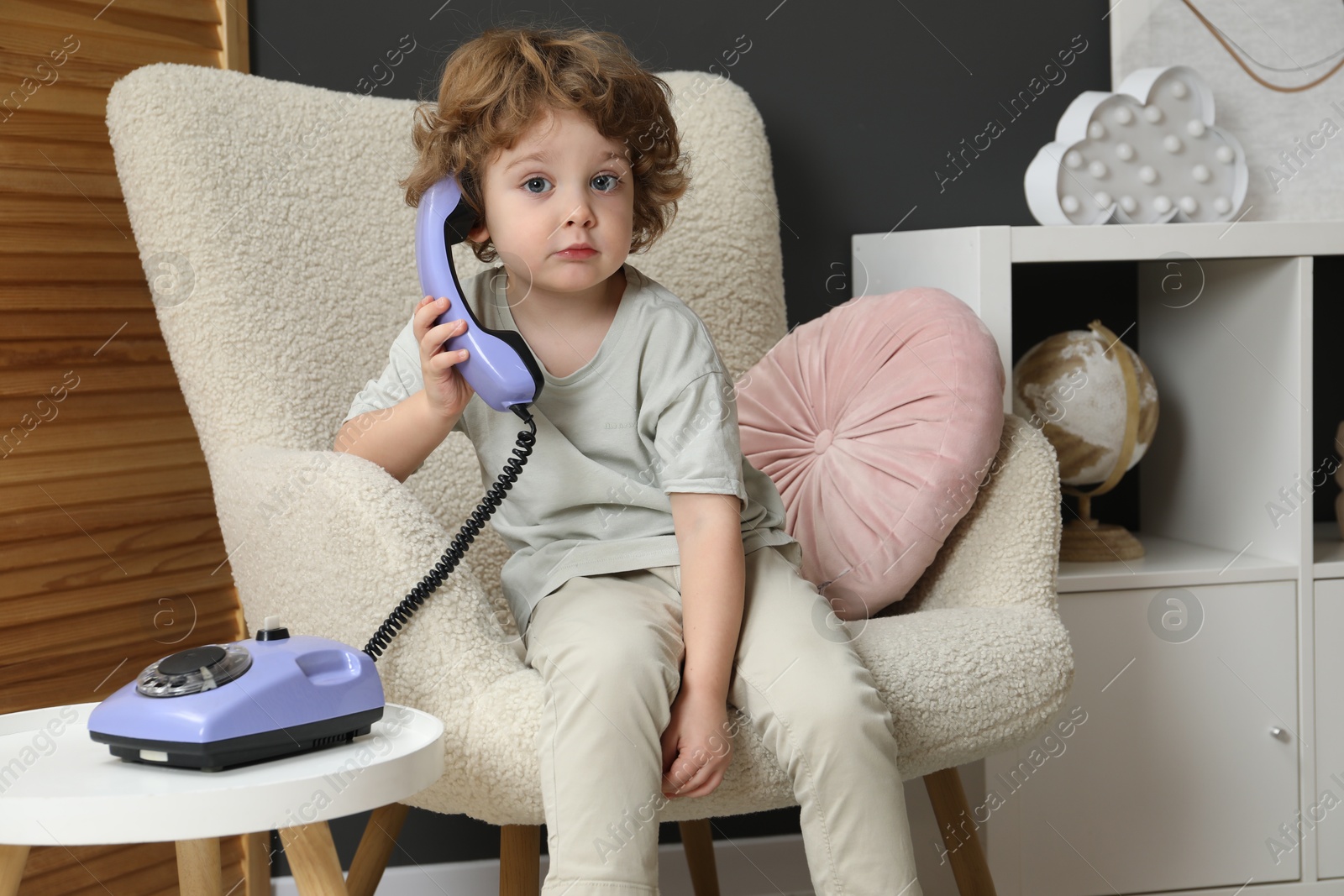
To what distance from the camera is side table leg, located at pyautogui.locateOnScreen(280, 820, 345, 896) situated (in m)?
0.71

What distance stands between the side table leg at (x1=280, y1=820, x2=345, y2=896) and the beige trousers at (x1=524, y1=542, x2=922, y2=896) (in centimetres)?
14

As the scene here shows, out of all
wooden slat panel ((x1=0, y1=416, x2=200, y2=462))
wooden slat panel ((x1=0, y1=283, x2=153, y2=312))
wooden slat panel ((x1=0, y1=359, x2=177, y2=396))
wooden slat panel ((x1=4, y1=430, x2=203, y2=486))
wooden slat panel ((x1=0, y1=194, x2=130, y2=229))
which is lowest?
wooden slat panel ((x1=4, y1=430, x2=203, y2=486))

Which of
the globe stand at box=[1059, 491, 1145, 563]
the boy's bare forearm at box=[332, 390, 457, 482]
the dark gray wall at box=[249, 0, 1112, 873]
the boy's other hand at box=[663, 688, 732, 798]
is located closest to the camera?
the boy's other hand at box=[663, 688, 732, 798]

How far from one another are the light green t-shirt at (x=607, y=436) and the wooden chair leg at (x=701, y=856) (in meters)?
0.55

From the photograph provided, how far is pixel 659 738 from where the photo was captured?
840 millimetres

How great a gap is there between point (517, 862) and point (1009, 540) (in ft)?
1.78

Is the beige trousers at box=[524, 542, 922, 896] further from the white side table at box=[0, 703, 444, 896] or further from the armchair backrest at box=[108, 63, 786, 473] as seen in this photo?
the armchair backrest at box=[108, 63, 786, 473]

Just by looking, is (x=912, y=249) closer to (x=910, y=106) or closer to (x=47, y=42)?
(x=910, y=106)

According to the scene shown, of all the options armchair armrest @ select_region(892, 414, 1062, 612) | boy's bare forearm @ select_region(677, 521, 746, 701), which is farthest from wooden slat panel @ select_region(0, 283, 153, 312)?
armchair armrest @ select_region(892, 414, 1062, 612)

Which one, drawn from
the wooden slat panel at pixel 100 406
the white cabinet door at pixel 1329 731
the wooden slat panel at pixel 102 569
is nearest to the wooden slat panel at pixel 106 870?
the wooden slat panel at pixel 102 569

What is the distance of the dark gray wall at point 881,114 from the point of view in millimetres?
1654

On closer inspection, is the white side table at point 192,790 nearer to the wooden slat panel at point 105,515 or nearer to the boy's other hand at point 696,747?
the boy's other hand at point 696,747

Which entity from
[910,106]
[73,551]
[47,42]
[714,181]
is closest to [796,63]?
[910,106]

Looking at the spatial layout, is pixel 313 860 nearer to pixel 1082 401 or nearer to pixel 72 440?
pixel 72 440
